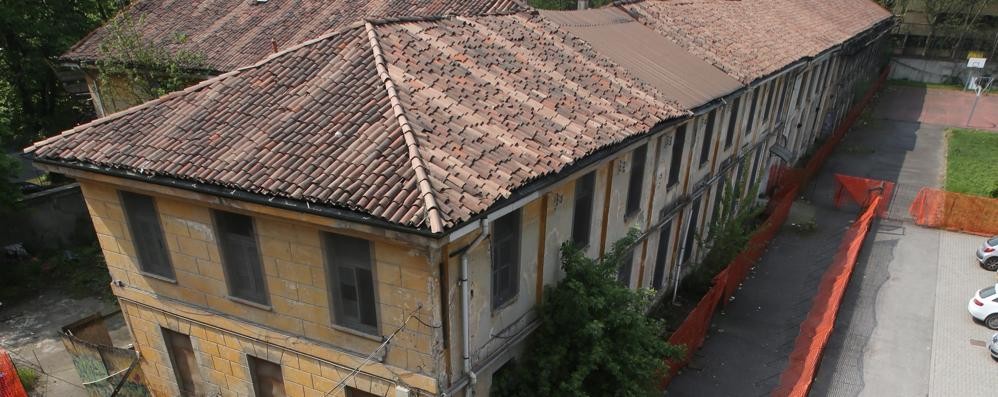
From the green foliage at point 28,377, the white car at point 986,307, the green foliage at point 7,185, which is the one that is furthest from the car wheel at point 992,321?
the green foliage at point 7,185

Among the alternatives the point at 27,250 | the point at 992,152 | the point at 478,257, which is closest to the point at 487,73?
the point at 478,257

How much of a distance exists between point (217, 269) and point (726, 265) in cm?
1359

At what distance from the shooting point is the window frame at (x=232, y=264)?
8.38 m

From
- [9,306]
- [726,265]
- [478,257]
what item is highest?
[478,257]

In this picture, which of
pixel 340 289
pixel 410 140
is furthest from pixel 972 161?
pixel 340 289

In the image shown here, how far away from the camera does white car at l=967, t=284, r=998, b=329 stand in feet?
49.7

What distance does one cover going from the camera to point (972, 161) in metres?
28.7

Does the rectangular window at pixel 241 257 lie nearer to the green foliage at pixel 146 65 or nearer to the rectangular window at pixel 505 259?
the rectangular window at pixel 505 259

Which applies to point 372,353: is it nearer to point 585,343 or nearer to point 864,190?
point 585,343

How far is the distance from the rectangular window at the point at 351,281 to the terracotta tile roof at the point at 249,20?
10.1 meters

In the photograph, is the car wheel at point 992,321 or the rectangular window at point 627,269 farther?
the car wheel at point 992,321

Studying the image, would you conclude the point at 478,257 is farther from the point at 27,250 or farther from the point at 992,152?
the point at 992,152

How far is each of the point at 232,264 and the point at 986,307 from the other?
18910 mm

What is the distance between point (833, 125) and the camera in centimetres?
3391
